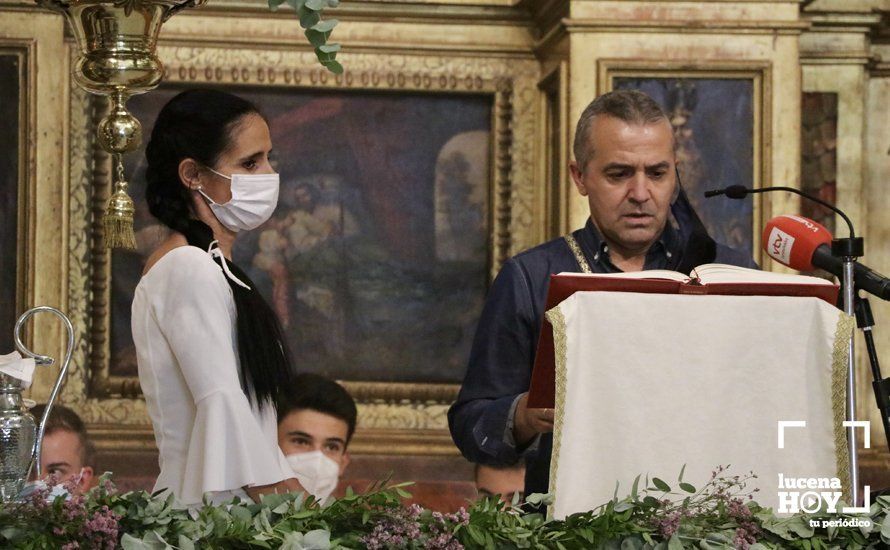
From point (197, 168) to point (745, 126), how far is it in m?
3.40

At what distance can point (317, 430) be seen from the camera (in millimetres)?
6312

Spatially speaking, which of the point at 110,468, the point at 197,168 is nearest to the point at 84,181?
the point at 110,468

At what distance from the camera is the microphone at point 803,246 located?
3.13 meters

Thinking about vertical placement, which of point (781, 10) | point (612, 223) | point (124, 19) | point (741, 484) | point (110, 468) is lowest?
point (110, 468)

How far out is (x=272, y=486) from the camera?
3.42 metres

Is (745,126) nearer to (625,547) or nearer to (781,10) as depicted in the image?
(781,10)

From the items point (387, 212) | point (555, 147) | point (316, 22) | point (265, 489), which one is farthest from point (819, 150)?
point (316, 22)

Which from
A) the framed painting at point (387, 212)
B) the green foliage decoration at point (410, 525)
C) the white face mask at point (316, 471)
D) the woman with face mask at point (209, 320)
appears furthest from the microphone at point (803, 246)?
the framed painting at point (387, 212)

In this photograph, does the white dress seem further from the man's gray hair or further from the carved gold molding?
the carved gold molding

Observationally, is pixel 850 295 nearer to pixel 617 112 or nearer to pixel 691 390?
pixel 691 390

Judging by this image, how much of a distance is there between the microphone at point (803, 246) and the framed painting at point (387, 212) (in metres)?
3.59

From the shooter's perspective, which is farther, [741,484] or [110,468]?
[110,468]

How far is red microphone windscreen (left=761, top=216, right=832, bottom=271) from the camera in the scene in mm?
3197

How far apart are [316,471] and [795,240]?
130 inches
